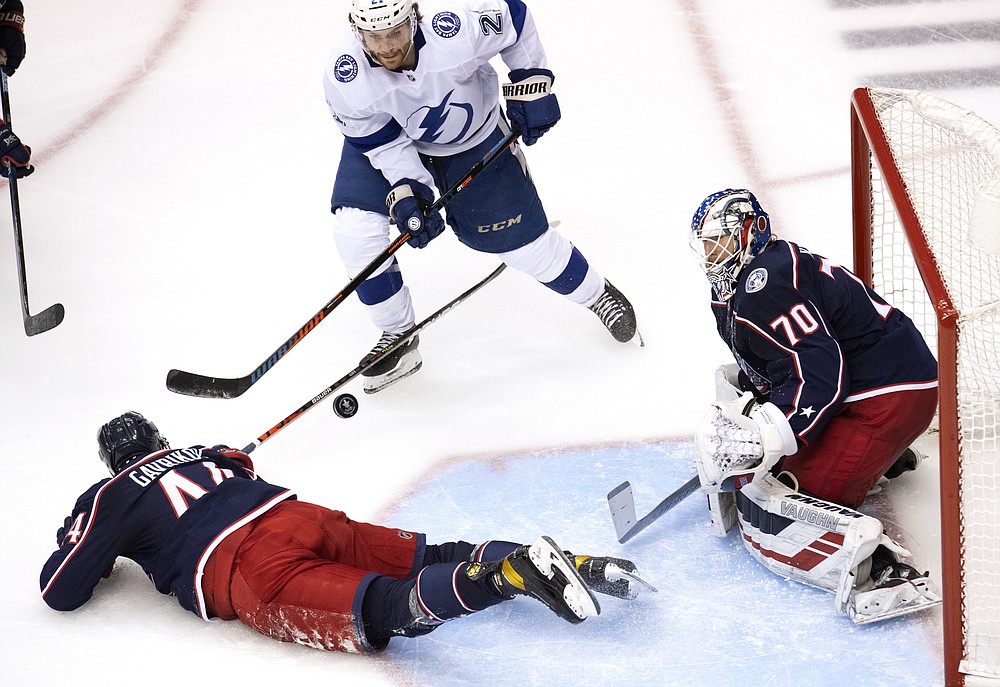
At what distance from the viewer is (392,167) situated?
3.34 m

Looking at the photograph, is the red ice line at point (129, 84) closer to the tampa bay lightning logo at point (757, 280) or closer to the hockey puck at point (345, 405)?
the hockey puck at point (345, 405)

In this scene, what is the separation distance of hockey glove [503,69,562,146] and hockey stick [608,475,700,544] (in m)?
1.09

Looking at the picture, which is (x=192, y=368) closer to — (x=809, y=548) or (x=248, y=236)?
(x=248, y=236)

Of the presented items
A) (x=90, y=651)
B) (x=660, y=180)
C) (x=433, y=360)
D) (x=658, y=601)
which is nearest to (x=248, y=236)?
(x=433, y=360)

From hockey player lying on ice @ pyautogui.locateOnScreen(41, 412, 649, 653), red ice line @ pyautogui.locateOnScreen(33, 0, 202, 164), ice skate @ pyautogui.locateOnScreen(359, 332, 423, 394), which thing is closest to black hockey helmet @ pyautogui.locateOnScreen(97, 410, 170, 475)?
hockey player lying on ice @ pyautogui.locateOnScreen(41, 412, 649, 653)

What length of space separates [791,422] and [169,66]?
3962 mm

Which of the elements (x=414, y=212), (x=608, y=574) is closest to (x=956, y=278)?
(x=608, y=574)

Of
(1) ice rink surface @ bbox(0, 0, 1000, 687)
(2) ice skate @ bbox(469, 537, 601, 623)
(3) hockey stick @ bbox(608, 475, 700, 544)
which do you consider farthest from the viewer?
(3) hockey stick @ bbox(608, 475, 700, 544)

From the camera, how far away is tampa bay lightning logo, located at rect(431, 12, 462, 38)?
10.5ft

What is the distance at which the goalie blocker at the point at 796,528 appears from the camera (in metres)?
2.50

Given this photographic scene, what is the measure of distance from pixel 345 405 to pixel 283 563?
86 cm

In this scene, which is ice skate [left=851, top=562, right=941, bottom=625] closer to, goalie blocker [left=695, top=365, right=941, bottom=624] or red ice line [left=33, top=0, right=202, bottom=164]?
goalie blocker [left=695, top=365, right=941, bottom=624]

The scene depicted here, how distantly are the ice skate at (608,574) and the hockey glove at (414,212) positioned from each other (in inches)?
43.1

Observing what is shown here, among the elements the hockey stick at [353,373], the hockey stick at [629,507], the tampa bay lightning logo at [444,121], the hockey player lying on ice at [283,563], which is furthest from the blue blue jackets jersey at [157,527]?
the tampa bay lightning logo at [444,121]
